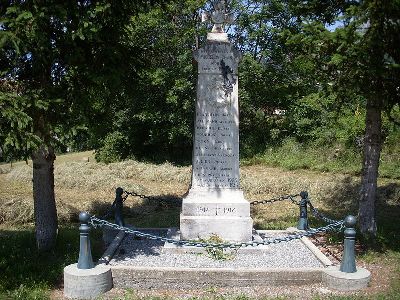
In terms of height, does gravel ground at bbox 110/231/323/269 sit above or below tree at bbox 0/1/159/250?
below

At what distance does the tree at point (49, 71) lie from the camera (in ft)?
20.1

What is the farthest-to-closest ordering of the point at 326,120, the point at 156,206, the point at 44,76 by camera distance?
the point at 326,120 < the point at 156,206 < the point at 44,76

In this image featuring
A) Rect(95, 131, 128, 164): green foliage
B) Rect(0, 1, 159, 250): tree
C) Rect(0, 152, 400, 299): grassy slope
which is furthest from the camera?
Rect(95, 131, 128, 164): green foliage

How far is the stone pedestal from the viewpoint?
841 centimetres

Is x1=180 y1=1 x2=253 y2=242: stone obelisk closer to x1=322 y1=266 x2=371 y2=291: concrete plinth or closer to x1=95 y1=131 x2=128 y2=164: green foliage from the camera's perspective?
x1=322 y1=266 x2=371 y2=291: concrete plinth

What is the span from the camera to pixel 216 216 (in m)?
8.38

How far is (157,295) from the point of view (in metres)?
6.42

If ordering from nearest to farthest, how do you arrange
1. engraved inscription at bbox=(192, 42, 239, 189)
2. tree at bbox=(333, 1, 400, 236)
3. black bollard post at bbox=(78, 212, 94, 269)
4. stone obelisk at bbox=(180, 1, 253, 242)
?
black bollard post at bbox=(78, 212, 94, 269) < tree at bbox=(333, 1, 400, 236) < stone obelisk at bbox=(180, 1, 253, 242) < engraved inscription at bbox=(192, 42, 239, 189)

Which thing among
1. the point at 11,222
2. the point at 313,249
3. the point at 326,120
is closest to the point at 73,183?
the point at 11,222

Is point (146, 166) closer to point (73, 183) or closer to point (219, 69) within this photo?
point (73, 183)

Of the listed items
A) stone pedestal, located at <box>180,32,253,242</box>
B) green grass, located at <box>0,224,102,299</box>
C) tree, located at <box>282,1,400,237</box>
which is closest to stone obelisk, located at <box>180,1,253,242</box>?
stone pedestal, located at <box>180,32,253,242</box>

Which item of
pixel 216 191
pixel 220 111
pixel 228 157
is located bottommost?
pixel 216 191

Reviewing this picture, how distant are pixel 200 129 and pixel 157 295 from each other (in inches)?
129

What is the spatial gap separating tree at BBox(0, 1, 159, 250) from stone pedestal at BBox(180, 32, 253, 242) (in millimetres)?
1649
